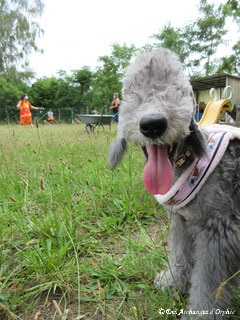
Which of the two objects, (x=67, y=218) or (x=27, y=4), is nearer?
(x=67, y=218)

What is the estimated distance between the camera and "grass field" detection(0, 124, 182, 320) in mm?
1594

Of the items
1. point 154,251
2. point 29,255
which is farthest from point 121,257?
point 29,255

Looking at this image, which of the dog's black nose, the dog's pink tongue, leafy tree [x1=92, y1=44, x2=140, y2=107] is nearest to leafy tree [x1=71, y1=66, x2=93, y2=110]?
leafy tree [x1=92, y1=44, x2=140, y2=107]

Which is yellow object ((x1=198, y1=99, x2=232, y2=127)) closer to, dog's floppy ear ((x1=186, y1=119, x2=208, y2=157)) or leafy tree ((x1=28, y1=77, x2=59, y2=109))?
dog's floppy ear ((x1=186, y1=119, x2=208, y2=157))

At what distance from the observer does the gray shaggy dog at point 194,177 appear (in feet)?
4.53

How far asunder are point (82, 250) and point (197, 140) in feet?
4.08

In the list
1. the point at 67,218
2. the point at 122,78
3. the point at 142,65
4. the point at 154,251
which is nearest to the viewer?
the point at 142,65

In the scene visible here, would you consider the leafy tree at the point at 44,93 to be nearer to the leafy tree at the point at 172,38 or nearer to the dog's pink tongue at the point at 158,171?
the leafy tree at the point at 172,38

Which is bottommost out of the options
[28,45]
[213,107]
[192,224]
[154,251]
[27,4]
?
[154,251]

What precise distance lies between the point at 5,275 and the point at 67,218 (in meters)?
0.66

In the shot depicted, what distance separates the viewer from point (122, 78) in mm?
1644

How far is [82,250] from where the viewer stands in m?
2.06

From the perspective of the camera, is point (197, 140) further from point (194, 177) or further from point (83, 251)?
point (83, 251)

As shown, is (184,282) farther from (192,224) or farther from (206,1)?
(206,1)
